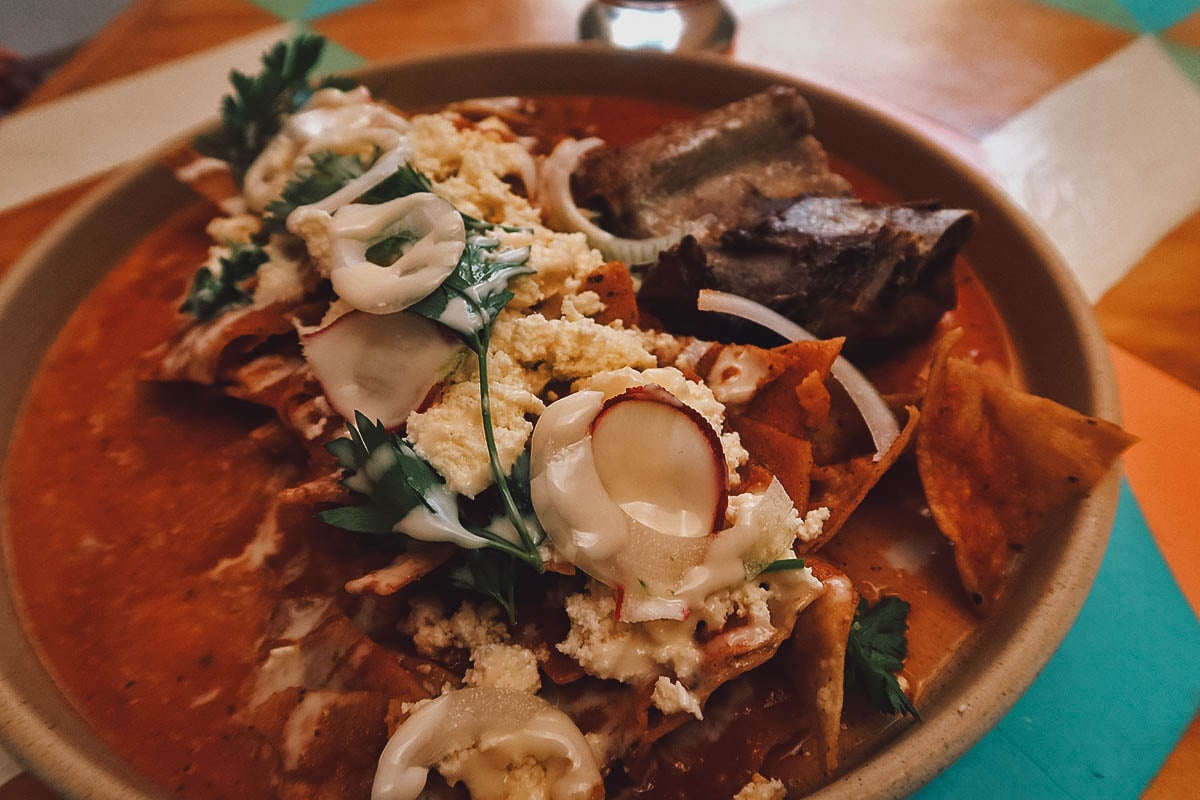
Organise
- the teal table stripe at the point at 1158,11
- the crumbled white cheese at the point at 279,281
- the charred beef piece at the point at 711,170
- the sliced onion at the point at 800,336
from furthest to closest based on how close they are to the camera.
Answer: the teal table stripe at the point at 1158,11, the charred beef piece at the point at 711,170, the crumbled white cheese at the point at 279,281, the sliced onion at the point at 800,336

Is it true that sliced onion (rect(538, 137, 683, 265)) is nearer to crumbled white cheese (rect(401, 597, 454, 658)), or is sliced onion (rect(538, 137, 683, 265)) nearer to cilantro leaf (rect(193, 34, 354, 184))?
cilantro leaf (rect(193, 34, 354, 184))

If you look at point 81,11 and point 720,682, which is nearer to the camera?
point 720,682

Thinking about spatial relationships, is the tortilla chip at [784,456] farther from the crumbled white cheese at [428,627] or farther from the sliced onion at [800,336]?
the crumbled white cheese at [428,627]

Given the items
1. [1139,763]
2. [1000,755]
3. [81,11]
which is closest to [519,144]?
[1000,755]

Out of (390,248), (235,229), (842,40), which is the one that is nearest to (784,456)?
(390,248)

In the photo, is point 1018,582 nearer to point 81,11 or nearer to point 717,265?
point 717,265

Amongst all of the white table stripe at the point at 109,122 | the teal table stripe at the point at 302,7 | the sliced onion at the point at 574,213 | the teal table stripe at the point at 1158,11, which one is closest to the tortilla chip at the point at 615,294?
the sliced onion at the point at 574,213
